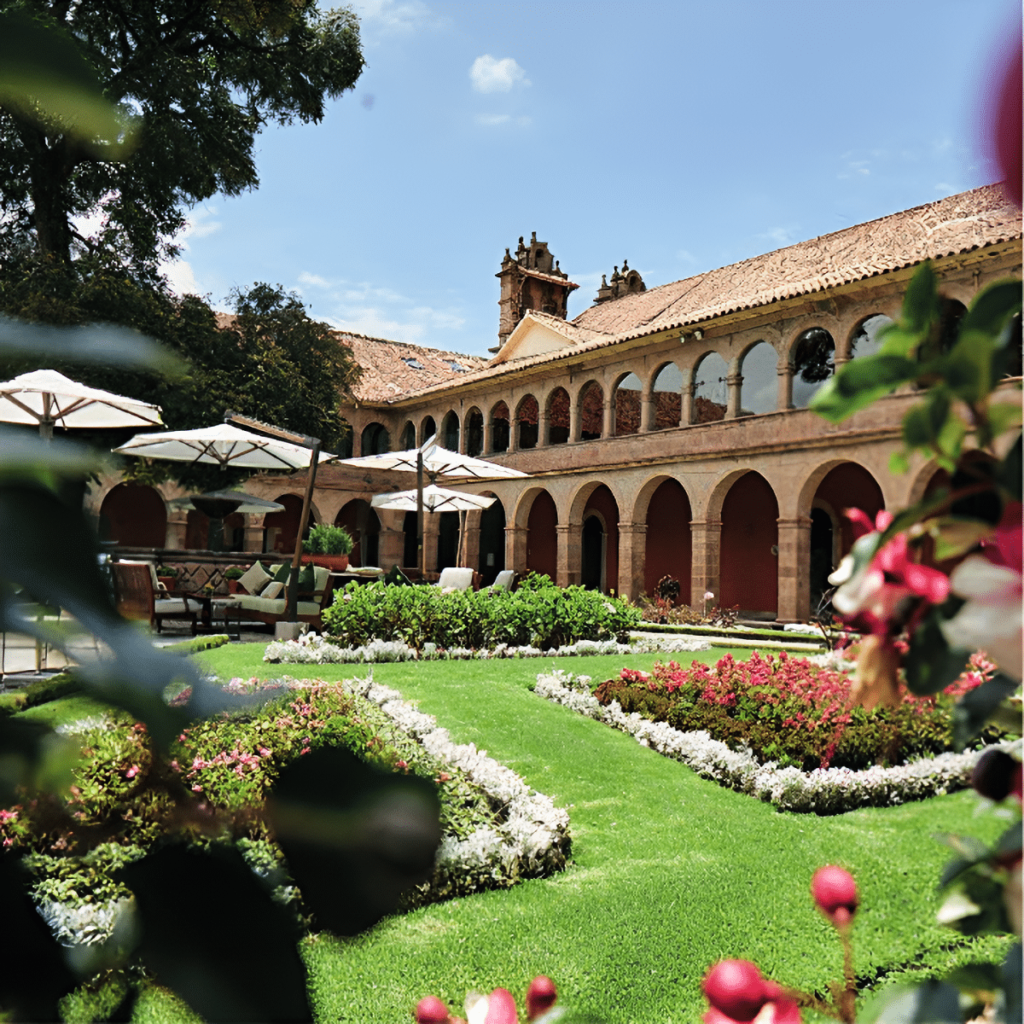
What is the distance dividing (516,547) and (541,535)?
98.4 inches

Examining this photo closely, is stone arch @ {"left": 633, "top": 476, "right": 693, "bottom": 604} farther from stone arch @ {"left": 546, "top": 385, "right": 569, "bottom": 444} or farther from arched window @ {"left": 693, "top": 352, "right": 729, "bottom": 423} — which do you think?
stone arch @ {"left": 546, "top": 385, "right": 569, "bottom": 444}

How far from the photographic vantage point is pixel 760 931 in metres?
3.53

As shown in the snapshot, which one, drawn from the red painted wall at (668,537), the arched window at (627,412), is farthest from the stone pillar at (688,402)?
the arched window at (627,412)

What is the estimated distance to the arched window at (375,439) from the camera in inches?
1113

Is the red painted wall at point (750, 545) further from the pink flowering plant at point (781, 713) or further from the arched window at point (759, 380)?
the pink flowering plant at point (781, 713)

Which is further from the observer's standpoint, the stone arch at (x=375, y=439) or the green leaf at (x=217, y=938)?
the stone arch at (x=375, y=439)

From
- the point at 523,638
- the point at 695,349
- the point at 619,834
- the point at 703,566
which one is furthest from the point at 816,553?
the point at 619,834

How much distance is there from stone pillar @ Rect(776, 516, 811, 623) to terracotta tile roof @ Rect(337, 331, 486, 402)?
1401cm

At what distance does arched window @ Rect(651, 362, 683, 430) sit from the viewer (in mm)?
19953

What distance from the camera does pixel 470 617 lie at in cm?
1095

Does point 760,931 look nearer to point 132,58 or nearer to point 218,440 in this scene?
point 132,58

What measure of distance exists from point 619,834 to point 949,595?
467 cm

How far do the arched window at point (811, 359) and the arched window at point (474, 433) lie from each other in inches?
409

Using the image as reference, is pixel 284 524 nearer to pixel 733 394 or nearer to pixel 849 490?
pixel 733 394
